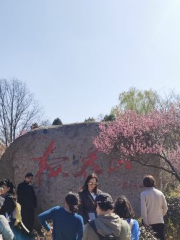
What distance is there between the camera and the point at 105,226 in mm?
3373

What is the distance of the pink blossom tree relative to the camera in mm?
9047

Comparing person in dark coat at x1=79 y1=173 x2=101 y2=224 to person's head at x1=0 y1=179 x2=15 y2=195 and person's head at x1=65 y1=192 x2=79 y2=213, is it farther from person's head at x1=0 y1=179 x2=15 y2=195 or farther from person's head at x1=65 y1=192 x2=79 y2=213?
person's head at x1=65 y1=192 x2=79 y2=213

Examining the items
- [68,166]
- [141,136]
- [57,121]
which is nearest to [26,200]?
[68,166]

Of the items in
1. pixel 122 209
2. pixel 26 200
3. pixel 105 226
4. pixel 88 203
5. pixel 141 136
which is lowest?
pixel 105 226

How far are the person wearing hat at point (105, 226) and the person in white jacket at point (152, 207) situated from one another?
2407 millimetres

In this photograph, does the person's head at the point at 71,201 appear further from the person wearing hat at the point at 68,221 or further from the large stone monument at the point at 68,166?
the large stone monument at the point at 68,166

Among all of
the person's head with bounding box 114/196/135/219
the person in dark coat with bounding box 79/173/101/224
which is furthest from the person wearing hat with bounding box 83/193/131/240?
the person in dark coat with bounding box 79/173/101/224

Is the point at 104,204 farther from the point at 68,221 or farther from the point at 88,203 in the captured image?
the point at 88,203

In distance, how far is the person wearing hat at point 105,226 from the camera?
3.36 metres

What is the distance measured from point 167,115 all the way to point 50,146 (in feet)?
10.1

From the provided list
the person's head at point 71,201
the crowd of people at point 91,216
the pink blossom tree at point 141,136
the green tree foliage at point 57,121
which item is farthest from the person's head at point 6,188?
the green tree foliage at point 57,121

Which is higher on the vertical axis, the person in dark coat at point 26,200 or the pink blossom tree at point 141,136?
the pink blossom tree at point 141,136

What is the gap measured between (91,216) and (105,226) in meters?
2.51

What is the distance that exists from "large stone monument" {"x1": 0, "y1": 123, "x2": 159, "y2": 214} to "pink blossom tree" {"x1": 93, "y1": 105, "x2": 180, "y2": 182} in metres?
0.35
